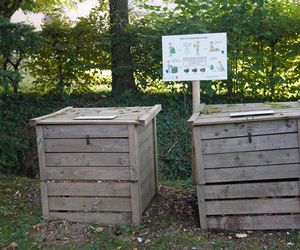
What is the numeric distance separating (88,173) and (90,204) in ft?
Answer: 1.00

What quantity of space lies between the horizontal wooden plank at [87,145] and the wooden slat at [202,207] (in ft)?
2.37

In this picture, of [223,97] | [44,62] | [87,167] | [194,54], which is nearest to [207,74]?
[194,54]

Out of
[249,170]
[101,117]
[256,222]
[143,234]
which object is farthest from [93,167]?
[256,222]

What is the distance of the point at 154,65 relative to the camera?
26.8 feet

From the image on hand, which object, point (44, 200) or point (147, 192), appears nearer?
point (44, 200)

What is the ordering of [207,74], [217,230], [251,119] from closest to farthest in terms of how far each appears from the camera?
1. [251,119]
2. [217,230]
3. [207,74]

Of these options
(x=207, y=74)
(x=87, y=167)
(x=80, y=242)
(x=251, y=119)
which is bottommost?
(x=80, y=242)

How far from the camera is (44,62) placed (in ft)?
27.9

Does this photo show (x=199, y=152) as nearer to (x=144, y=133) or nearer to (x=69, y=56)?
(x=144, y=133)

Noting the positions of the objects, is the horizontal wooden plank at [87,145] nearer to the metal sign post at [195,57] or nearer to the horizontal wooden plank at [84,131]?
the horizontal wooden plank at [84,131]

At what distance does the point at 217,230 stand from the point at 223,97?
423 centimetres

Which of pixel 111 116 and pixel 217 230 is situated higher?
pixel 111 116

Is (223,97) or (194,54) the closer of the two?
(194,54)

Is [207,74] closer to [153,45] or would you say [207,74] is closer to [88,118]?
[88,118]
